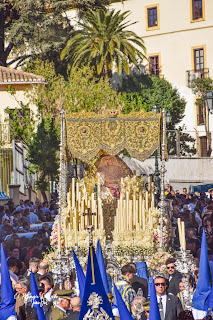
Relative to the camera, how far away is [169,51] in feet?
142

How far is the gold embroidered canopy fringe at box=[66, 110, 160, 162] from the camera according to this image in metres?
14.4

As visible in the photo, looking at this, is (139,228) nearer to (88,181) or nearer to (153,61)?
(88,181)

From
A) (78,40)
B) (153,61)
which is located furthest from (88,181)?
(153,61)

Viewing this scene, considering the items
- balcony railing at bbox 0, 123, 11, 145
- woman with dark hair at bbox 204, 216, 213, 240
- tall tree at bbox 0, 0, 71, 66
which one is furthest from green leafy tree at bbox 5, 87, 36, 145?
woman with dark hair at bbox 204, 216, 213, 240

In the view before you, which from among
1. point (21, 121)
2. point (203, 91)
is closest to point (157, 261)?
point (21, 121)

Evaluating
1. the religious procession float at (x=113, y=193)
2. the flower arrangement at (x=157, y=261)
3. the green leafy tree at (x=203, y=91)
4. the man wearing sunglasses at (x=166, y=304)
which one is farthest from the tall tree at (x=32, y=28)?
the man wearing sunglasses at (x=166, y=304)

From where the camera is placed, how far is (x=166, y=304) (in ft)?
27.7

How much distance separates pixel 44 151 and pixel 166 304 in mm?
17883

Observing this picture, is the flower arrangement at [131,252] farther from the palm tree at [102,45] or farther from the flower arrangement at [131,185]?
the palm tree at [102,45]

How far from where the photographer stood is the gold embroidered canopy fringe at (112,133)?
565 inches

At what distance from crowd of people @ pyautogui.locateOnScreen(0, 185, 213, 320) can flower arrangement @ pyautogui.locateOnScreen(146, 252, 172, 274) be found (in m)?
0.52

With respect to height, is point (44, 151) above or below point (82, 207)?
above

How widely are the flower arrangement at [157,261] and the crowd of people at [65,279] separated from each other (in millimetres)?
523

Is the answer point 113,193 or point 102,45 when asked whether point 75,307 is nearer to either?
point 113,193
